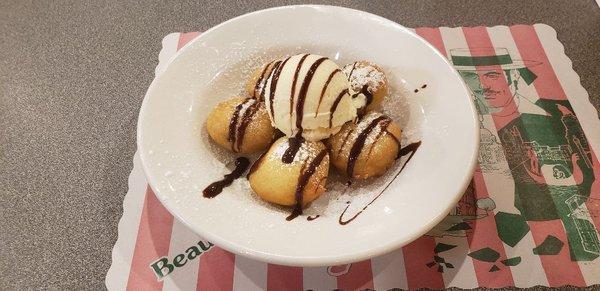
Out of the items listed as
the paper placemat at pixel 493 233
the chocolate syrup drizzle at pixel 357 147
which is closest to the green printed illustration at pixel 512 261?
the paper placemat at pixel 493 233

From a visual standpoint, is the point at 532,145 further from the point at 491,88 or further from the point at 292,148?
the point at 292,148

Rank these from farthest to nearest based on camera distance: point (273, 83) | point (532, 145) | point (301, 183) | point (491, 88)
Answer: point (491, 88) → point (532, 145) → point (273, 83) → point (301, 183)

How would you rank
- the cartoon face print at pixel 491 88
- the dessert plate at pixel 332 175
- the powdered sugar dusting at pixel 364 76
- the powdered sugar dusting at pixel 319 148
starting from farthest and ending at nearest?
the cartoon face print at pixel 491 88
the powdered sugar dusting at pixel 364 76
the powdered sugar dusting at pixel 319 148
the dessert plate at pixel 332 175

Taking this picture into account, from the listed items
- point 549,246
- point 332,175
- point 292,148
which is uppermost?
point 292,148

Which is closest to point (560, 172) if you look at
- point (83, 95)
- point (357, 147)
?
point (357, 147)

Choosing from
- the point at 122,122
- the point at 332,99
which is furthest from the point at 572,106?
the point at 122,122

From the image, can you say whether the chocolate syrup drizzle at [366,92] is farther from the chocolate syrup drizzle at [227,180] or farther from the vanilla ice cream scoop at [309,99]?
the chocolate syrup drizzle at [227,180]

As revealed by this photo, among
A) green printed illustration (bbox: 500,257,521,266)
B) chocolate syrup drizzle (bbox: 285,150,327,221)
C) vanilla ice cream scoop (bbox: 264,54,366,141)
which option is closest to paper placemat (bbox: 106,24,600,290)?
green printed illustration (bbox: 500,257,521,266)
